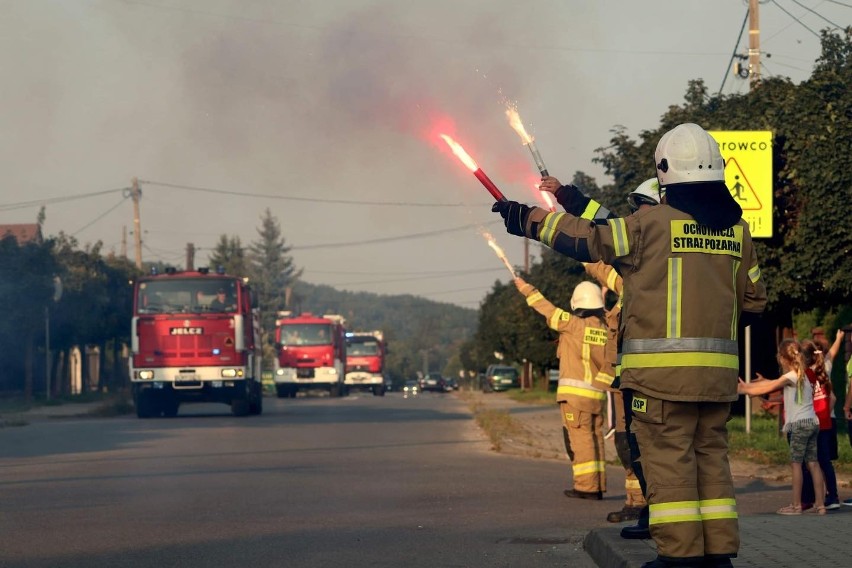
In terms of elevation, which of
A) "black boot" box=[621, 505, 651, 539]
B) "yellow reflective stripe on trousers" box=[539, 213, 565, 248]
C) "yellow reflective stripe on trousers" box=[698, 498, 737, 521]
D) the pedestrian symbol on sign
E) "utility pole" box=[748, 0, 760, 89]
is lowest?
"black boot" box=[621, 505, 651, 539]

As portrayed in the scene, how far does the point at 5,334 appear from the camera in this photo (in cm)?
4609

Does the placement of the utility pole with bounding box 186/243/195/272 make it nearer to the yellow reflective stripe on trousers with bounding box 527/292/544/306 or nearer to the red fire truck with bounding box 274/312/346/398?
the red fire truck with bounding box 274/312/346/398

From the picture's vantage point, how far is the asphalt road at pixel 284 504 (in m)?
9.23

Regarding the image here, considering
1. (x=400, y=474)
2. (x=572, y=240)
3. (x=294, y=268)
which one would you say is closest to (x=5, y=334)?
(x=400, y=474)

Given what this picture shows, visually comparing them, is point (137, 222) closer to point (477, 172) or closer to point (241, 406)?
point (241, 406)

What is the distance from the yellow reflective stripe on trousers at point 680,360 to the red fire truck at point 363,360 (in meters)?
57.3

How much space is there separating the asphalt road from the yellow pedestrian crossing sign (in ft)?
17.2

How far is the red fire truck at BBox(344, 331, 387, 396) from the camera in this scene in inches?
2527

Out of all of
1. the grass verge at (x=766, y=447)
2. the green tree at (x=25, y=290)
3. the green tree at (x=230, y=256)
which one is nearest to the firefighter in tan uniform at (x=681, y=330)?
the grass verge at (x=766, y=447)

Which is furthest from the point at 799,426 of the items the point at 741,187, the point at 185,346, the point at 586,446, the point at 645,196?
the point at 185,346

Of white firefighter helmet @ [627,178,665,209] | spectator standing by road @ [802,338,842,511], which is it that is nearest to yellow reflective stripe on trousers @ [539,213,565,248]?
white firefighter helmet @ [627,178,665,209]

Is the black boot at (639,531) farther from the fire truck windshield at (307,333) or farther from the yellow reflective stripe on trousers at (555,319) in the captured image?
the fire truck windshield at (307,333)

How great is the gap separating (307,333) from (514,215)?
47620 mm

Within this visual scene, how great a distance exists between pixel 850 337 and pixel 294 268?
148 meters
